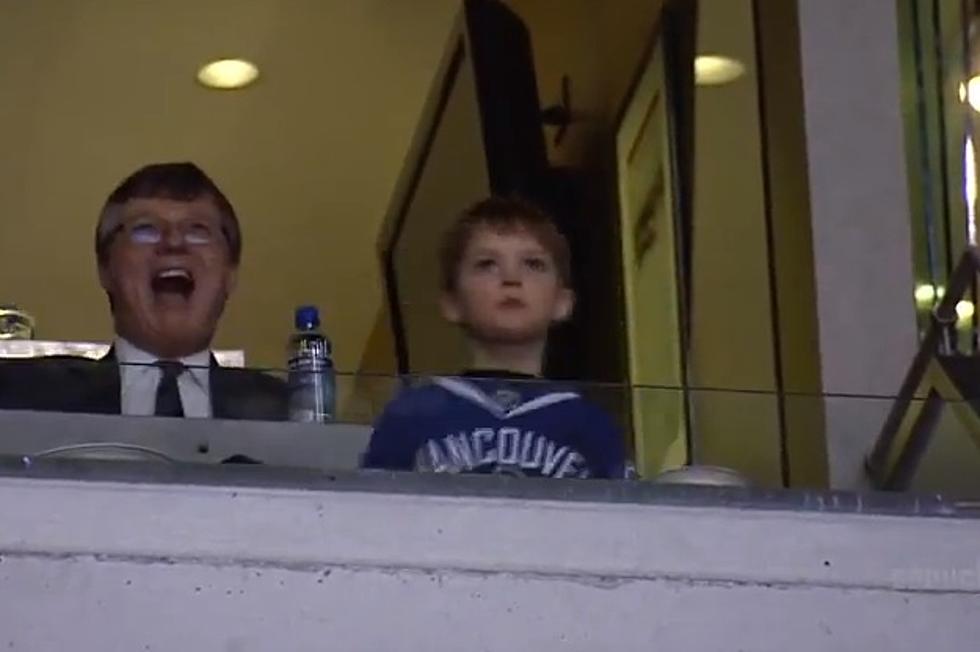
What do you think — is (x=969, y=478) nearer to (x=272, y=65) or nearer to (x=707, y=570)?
(x=707, y=570)

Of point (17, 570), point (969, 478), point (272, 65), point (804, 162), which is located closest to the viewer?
point (17, 570)

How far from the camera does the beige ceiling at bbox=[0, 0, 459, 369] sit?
132 inches

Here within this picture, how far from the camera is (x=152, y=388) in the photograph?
141 cm

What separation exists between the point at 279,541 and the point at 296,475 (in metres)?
0.05

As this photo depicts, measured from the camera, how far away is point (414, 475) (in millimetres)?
1333

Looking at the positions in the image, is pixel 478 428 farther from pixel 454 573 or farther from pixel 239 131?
Answer: pixel 239 131

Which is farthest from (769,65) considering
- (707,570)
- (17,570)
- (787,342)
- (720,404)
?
(17,570)

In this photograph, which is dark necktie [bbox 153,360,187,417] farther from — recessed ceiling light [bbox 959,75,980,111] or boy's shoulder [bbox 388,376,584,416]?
recessed ceiling light [bbox 959,75,980,111]

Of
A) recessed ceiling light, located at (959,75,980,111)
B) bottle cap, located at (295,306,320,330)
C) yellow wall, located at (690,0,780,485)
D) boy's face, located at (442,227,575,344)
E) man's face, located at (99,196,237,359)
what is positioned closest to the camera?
boy's face, located at (442,227,575,344)

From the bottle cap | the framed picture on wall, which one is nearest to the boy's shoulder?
the bottle cap

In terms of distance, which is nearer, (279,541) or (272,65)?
(279,541)

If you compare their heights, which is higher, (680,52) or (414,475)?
(680,52)

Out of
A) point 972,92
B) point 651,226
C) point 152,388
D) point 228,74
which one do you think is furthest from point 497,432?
point 228,74

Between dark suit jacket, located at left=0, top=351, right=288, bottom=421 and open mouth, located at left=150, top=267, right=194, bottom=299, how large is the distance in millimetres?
374
